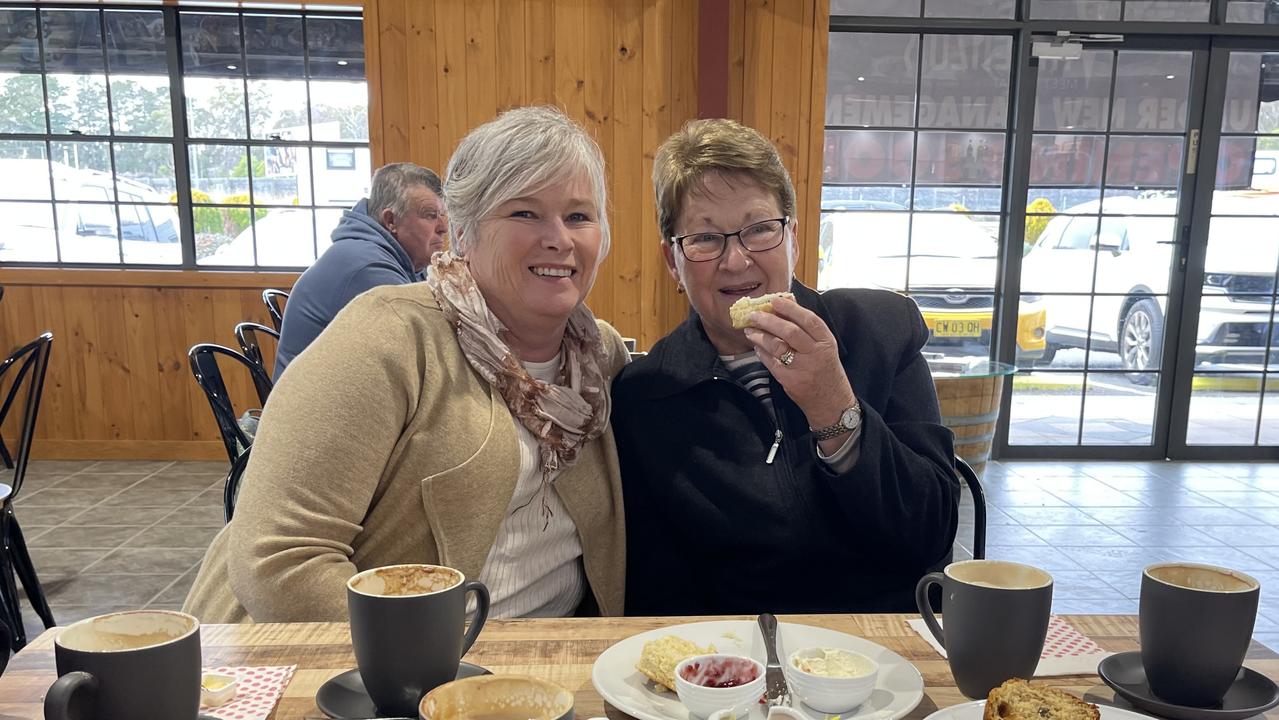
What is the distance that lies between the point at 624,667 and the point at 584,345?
25.5 inches

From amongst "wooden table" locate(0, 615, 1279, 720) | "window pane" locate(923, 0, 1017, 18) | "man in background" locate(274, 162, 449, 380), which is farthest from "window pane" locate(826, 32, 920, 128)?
"wooden table" locate(0, 615, 1279, 720)

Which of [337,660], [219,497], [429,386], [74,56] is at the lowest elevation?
[219,497]

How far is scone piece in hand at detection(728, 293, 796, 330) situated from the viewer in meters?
1.26

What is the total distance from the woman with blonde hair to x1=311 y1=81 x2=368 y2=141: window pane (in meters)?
3.91

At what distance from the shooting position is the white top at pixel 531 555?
126 centimetres

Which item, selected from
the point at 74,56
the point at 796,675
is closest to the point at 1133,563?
the point at 796,675

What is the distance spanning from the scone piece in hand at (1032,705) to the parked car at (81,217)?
17.0 ft

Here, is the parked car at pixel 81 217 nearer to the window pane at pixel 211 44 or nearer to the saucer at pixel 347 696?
the window pane at pixel 211 44

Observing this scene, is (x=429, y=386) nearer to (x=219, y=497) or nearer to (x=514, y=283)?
(x=514, y=283)

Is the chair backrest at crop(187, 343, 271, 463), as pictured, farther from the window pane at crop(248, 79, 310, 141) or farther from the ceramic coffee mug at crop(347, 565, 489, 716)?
the window pane at crop(248, 79, 310, 141)

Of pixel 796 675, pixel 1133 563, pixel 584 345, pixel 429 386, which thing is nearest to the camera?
pixel 796 675

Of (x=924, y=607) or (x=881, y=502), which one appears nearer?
(x=924, y=607)

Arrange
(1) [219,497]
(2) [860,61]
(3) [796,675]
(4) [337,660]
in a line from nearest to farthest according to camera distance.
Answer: (3) [796,675], (4) [337,660], (1) [219,497], (2) [860,61]

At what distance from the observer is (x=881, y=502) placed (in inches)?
49.7
